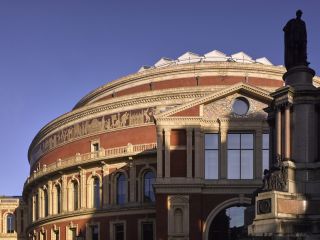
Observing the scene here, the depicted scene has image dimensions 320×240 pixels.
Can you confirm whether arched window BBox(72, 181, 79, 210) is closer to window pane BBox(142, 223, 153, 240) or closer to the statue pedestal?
window pane BBox(142, 223, 153, 240)

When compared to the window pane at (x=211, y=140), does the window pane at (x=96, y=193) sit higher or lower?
lower

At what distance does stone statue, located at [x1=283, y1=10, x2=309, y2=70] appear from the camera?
25.1 m

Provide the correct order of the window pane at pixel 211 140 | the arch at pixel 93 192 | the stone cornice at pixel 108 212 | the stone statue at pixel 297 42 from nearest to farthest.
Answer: the stone statue at pixel 297 42 → the window pane at pixel 211 140 → the stone cornice at pixel 108 212 → the arch at pixel 93 192

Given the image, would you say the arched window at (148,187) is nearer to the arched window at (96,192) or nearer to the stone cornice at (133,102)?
the arched window at (96,192)

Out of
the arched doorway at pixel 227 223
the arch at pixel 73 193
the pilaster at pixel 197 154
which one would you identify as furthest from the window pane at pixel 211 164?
the arch at pixel 73 193

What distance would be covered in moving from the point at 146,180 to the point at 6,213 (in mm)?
35774

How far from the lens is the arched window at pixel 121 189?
57.9 m

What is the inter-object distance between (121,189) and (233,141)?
1479cm

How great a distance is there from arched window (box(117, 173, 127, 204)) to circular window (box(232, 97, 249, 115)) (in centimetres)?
1505

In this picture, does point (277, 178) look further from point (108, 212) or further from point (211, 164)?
point (108, 212)

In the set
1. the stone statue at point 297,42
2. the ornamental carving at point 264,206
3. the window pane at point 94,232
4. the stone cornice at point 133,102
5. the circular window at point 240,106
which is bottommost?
the window pane at point 94,232

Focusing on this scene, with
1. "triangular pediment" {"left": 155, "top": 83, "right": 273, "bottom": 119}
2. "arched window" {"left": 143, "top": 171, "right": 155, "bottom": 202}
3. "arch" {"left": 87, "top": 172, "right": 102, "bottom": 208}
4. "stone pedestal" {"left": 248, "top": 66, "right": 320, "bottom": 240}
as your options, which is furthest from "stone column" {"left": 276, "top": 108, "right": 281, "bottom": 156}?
"arch" {"left": 87, "top": 172, "right": 102, "bottom": 208}

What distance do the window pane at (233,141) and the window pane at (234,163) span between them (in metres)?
0.36

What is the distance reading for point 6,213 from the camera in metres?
86.6
